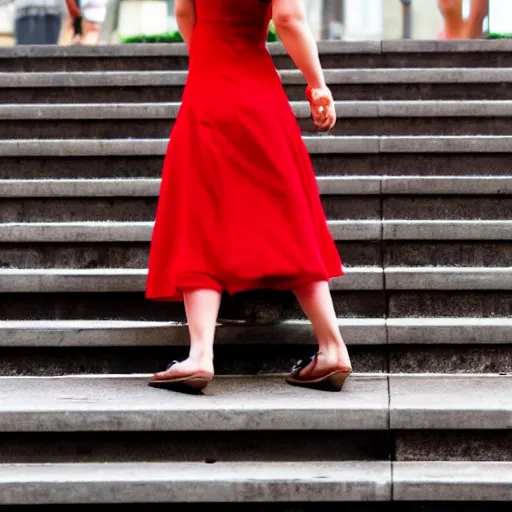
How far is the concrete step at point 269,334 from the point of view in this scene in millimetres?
3803

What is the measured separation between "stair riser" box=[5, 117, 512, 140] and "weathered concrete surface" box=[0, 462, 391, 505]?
8.61ft

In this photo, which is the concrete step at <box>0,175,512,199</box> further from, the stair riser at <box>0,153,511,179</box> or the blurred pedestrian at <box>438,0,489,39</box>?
the blurred pedestrian at <box>438,0,489,39</box>

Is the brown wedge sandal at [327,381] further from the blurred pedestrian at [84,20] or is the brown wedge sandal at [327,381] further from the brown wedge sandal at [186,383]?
the blurred pedestrian at [84,20]

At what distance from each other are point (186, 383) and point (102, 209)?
4.81 feet

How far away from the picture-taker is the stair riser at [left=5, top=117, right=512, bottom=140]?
5.41m

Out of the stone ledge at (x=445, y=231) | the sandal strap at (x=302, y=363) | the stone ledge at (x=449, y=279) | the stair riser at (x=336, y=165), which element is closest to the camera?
the sandal strap at (x=302, y=363)

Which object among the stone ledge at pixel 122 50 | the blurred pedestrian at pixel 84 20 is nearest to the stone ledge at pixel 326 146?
the stone ledge at pixel 122 50

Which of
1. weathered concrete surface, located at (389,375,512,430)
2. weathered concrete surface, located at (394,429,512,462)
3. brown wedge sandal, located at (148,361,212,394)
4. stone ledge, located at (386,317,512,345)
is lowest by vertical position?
weathered concrete surface, located at (394,429,512,462)

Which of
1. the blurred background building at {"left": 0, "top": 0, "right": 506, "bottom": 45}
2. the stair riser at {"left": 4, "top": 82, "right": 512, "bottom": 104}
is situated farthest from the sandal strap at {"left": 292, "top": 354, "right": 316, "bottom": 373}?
the blurred background building at {"left": 0, "top": 0, "right": 506, "bottom": 45}

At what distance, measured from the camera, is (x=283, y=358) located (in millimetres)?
3832

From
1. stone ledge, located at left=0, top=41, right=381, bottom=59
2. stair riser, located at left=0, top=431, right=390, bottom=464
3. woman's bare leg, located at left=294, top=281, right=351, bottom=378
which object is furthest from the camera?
stone ledge, located at left=0, top=41, right=381, bottom=59

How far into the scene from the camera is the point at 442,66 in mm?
6402

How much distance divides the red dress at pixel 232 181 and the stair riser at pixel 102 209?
1012 mm

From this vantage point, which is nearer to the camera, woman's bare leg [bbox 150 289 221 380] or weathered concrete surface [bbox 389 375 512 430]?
weathered concrete surface [bbox 389 375 512 430]
